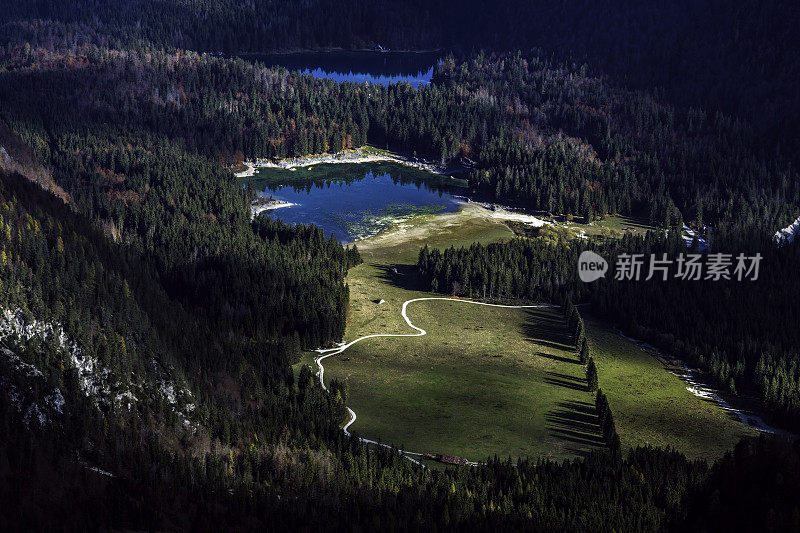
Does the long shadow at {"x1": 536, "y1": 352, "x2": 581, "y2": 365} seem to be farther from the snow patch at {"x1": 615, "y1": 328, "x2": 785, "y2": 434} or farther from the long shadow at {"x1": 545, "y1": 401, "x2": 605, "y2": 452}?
the long shadow at {"x1": 545, "y1": 401, "x2": 605, "y2": 452}

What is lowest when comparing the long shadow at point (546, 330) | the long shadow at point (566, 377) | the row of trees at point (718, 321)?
the long shadow at point (566, 377)

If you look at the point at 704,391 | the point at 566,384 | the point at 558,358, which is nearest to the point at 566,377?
the point at 566,384

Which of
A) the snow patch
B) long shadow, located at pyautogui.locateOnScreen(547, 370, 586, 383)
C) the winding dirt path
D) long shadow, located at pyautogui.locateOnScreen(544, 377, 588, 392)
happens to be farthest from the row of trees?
long shadow, located at pyautogui.locateOnScreen(544, 377, 588, 392)

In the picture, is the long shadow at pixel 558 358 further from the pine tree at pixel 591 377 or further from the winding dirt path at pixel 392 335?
the winding dirt path at pixel 392 335

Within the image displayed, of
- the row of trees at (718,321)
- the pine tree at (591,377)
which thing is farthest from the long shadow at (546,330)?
the pine tree at (591,377)

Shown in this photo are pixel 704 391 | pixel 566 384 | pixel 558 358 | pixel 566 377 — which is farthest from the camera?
pixel 558 358

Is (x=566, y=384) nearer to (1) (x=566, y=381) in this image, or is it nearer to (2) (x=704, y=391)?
(1) (x=566, y=381)

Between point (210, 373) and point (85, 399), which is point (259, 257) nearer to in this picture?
point (210, 373)

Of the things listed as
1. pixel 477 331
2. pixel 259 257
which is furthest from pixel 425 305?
pixel 259 257

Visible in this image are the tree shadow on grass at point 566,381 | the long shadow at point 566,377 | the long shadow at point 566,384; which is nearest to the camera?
the long shadow at point 566,384

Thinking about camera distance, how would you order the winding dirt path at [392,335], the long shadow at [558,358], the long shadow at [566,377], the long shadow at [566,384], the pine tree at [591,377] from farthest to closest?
the long shadow at [558,358] < the long shadow at [566,377] < the long shadow at [566,384] < the pine tree at [591,377] < the winding dirt path at [392,335]
